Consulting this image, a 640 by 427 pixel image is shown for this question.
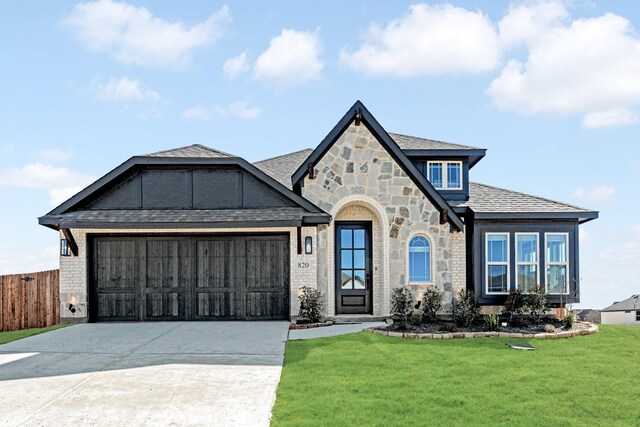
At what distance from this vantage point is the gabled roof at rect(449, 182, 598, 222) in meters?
16.9

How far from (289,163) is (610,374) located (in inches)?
528

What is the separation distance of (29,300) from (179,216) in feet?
18.6

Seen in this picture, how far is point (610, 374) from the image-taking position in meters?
10.0

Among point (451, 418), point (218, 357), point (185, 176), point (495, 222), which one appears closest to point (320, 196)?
point (185, 176)

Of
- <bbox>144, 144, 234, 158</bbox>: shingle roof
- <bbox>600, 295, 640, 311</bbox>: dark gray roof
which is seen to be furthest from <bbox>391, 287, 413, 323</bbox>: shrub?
<bbox>600, 295, 640, 311</bbox>: dark gray roof

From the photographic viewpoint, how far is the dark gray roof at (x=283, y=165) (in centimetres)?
1916

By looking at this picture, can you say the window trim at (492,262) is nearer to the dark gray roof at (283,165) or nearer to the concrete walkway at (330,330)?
the concrete walkway at (330,330)

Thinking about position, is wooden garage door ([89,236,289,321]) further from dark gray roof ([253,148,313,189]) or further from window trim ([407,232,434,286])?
window trim ([407,232,434,286])

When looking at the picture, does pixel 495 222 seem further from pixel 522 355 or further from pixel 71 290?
pixel 71 290

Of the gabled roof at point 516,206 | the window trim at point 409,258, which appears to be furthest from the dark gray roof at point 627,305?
the window trim at point 409,258

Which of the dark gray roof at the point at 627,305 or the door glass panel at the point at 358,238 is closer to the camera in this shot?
the door glass panel at the point at 358,238

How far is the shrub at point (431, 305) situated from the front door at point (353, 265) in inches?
68.6

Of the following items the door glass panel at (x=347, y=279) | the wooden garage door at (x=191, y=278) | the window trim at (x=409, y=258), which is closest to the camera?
the wooden garage door at (x=191, y=278)

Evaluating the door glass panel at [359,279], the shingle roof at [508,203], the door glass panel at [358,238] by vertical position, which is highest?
the shingle roof at [508,203]
